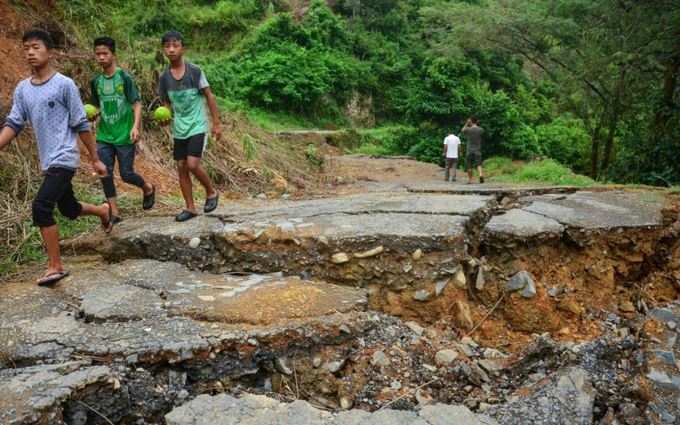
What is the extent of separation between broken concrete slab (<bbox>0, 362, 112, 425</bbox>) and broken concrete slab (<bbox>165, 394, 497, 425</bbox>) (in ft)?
1.34

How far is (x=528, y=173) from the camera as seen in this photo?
12.8 metres

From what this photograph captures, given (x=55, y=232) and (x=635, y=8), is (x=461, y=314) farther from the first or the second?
(x=635, y=8)

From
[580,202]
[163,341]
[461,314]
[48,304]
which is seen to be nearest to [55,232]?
[48,304]

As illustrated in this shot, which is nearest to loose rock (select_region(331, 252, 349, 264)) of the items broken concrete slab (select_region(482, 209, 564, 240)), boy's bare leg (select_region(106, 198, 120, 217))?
broken concrete slab (select_region(482, 209, 564, 240))

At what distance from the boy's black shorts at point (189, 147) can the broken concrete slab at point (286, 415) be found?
7.58 ft

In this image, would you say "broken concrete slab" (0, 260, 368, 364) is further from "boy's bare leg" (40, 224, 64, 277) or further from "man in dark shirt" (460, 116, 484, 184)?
"man in dark shirt" (460, 116, 484, 184)

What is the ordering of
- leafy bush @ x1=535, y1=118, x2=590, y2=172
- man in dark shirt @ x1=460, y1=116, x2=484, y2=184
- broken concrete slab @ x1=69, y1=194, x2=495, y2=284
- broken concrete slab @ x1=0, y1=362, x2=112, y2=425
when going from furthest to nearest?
leafy bush @ x1=535, y1=118, x2=590, y2=172 < man in dark shirt @ x1=460, y1=116, x2=484, y2=184 < broken concrete slab @ x1=69, y1=194, x2=495, y2=284 < broken concrete slab @ x1=0, y1=362, x2=112, y2=425

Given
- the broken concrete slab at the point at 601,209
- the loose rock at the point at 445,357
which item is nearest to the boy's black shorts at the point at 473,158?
the broken concrete slab at the point at 601,209

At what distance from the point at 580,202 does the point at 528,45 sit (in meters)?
12.2

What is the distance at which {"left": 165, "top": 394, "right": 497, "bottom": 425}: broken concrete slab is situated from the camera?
224 centimetres

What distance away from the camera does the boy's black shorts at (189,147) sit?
425 centimetres

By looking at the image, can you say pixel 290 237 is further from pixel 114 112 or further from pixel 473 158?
pixel 473 158

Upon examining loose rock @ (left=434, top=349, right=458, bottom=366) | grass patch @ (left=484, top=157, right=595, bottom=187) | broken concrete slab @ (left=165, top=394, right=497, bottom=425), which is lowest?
grass patch @ (left=484, top=157, right=595, bottom=187)

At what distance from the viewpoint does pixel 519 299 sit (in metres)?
3.69
